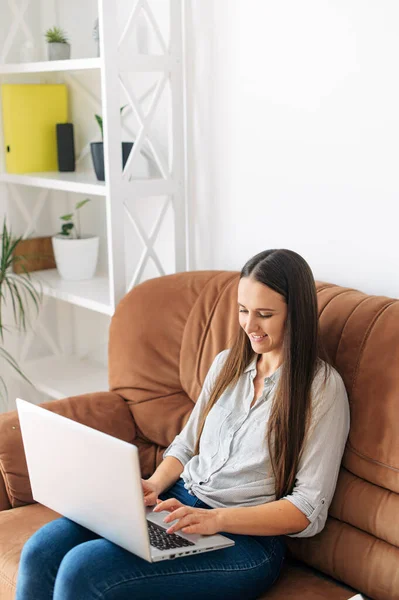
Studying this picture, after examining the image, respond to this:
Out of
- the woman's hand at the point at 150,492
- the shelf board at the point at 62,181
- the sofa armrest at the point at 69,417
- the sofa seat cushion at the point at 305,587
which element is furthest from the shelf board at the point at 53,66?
the sofa seat cushion at the point at 305,587

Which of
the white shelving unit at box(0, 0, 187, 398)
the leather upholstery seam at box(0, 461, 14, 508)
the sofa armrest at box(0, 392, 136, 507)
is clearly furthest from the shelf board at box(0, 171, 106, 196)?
the leather upholstery seam at box(0, 461, 14, 508)

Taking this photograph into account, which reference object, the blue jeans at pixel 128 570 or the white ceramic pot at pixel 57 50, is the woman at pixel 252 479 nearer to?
the blue jeans at pixel 128 570

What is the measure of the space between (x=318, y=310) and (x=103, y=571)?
76 centimetres

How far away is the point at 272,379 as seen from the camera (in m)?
1.78

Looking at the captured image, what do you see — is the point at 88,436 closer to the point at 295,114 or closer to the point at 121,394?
the point at 121,394

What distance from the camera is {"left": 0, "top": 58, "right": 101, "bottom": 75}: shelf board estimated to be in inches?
95.0

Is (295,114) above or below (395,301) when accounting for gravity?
above

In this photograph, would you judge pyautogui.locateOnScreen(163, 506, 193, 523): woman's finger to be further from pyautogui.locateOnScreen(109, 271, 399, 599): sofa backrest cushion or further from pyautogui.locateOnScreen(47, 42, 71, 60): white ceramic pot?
pyautogui.locateOnScreen(47, 42, 71, 60): white ceramic pot

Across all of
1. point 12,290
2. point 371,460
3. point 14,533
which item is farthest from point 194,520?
point 12,290

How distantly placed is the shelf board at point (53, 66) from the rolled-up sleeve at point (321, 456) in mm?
1280

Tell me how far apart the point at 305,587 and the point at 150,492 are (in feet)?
1.29

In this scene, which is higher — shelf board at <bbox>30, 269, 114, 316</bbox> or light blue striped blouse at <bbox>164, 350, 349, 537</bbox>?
shelf board at <bbox>30, 269, 114, 316</bbox>

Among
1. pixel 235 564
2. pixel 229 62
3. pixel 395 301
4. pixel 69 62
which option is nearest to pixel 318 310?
pixel 395 301

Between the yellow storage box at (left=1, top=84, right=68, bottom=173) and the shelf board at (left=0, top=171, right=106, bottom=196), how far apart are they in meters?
0.06
